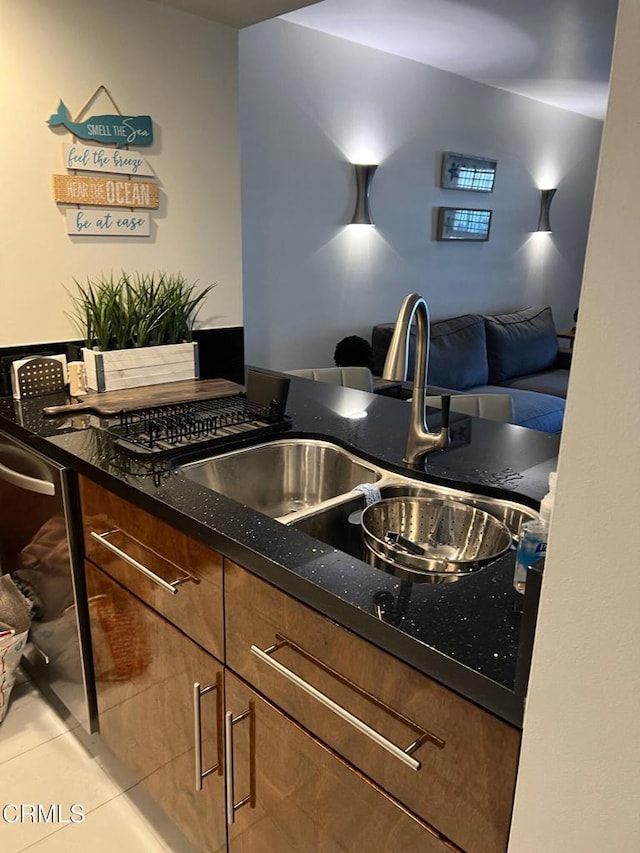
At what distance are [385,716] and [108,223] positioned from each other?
5.75 ft

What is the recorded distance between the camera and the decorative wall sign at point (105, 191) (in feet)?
6.39

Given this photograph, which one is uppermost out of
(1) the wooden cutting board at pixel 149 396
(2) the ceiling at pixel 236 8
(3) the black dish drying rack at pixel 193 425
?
(2) the ceiling at pixel 236 8

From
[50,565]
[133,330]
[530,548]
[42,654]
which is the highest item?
[133,330]

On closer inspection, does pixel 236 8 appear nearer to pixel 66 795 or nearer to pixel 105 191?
pixel 105 191

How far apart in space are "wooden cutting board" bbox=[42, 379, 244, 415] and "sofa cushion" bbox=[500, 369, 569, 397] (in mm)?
3016

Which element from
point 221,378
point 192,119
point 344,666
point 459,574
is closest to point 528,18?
point 192,119

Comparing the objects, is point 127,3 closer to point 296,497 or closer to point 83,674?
point 296,497

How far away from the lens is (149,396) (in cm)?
192

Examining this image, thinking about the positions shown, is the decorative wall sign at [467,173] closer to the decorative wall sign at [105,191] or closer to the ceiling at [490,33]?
the ceiling at [490,33]

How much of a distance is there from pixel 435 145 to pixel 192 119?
2474mm

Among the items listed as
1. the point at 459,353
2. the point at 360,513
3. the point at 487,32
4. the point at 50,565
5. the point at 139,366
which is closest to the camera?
the point at 360,513

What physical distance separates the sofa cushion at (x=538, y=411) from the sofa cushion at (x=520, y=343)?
1.80 feet

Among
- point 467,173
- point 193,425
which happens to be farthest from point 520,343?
point 193,425

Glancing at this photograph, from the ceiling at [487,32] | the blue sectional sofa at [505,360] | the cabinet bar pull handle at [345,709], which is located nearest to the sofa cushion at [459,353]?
the blue sectional sofa at [505,360]
